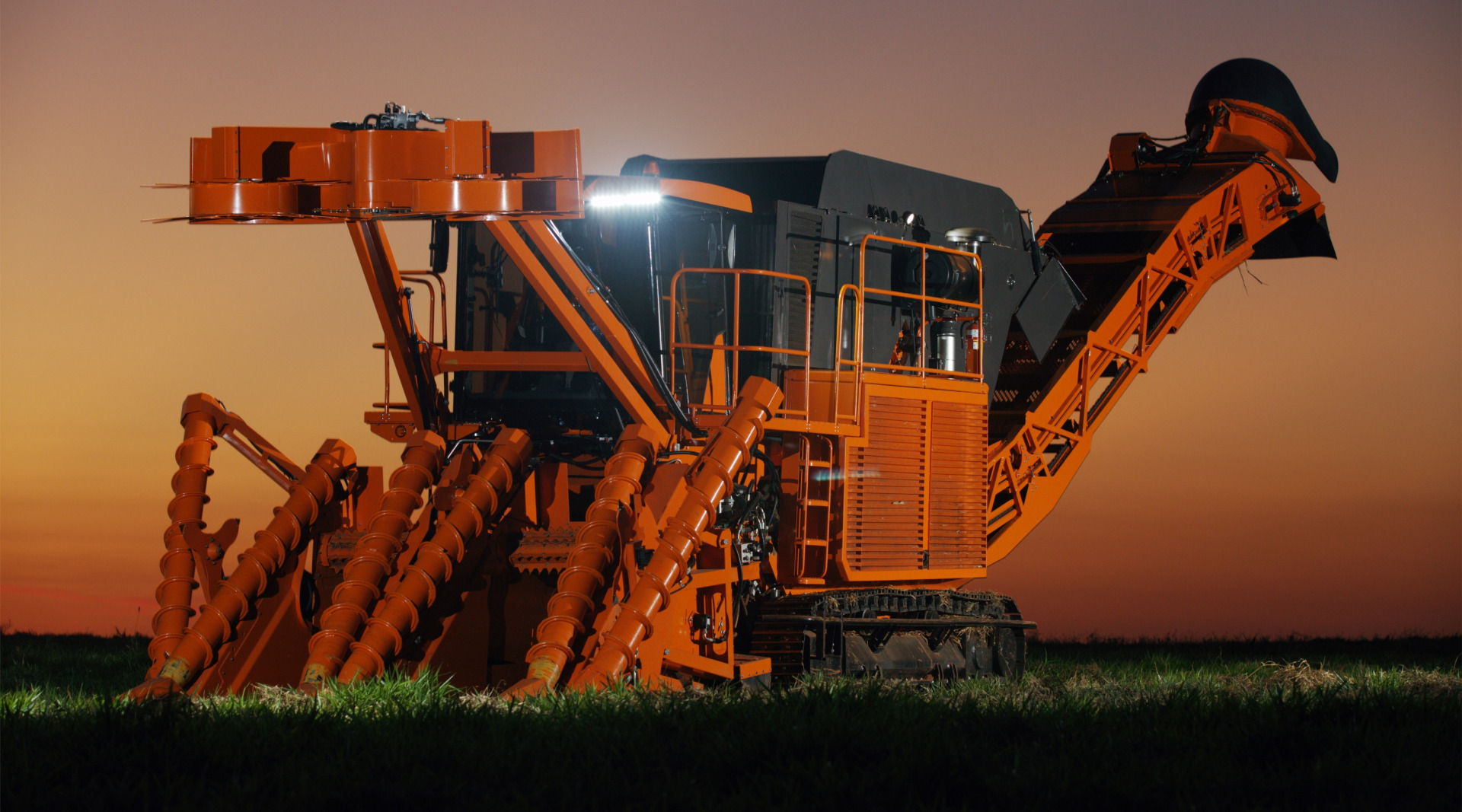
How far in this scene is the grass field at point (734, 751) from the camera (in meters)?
6.36

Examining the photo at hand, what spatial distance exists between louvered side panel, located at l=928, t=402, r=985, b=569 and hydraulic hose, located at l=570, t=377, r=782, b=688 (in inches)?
93.7

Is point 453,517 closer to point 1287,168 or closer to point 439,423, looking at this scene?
point 439,423

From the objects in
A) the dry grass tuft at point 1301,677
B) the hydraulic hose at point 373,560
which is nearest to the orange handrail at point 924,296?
the hydraulic hose at point 373,560

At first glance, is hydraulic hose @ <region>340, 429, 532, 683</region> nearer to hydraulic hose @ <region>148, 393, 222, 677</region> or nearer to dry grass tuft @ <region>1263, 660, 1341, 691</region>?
hydraulic hose @ <region>148, 393, 222, 677</region>

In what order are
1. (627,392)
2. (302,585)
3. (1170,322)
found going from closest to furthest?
(627,392) → (302,585) → (1170,322)

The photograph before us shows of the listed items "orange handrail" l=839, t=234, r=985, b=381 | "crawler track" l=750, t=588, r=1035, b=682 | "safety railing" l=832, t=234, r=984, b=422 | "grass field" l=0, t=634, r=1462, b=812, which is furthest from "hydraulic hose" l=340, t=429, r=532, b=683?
"orange handrail" l=839, t=234, r=985, b=381

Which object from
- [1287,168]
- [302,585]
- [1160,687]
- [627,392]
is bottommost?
[1160,687]

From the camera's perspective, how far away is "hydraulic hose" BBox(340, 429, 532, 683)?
9.28m

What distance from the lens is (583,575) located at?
9156 mm

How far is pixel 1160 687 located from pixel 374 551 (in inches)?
239

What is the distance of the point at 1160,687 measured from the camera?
1108 centimetres

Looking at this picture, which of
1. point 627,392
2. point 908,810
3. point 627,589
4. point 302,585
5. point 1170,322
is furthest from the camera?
point 1170,322

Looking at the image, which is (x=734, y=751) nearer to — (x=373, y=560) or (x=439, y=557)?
(x=439, y=557)

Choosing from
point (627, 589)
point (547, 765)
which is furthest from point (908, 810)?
point (627, 589)
